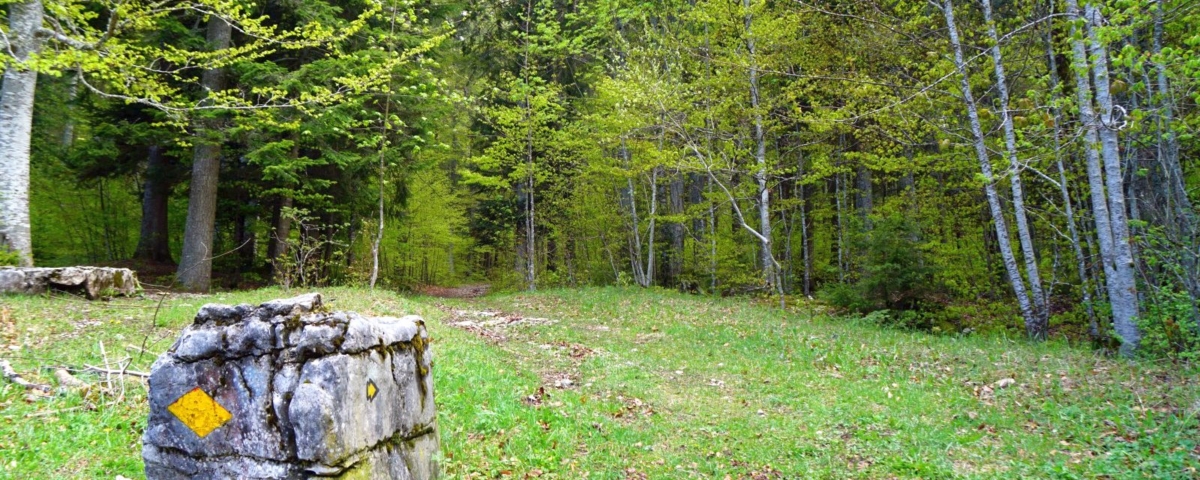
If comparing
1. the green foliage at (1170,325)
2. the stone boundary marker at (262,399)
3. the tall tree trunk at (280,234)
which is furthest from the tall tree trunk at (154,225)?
the green foliage at (1170,325)

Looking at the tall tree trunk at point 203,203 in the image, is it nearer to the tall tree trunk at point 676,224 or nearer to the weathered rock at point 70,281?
the weathered rock at point 70,281

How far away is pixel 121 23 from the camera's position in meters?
8.82

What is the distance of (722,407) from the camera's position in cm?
680

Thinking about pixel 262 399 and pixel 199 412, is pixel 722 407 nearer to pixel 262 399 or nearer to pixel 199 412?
pixel 262 399

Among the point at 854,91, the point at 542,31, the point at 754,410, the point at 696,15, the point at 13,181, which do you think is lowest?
the point at 754,410

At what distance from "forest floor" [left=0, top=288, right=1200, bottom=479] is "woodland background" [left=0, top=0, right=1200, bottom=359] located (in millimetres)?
2005

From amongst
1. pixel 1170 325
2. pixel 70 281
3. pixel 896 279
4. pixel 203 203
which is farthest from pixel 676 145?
pixel 70 281

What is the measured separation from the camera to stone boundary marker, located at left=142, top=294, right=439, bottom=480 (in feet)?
9.97

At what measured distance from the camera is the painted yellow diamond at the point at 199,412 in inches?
121

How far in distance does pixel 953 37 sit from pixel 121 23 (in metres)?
13.8

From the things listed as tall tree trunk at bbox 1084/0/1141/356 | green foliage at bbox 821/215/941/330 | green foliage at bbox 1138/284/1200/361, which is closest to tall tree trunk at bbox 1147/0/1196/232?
tall tree trunk at bbox 1084/0/1141/356

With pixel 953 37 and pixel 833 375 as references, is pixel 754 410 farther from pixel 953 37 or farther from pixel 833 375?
pixel 953 37

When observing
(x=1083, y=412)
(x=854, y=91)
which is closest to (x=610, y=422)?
(x=1083, y=412)

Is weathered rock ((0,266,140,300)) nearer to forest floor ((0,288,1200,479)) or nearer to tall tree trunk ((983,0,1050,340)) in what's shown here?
forest floor ((0,288,1200,479))
